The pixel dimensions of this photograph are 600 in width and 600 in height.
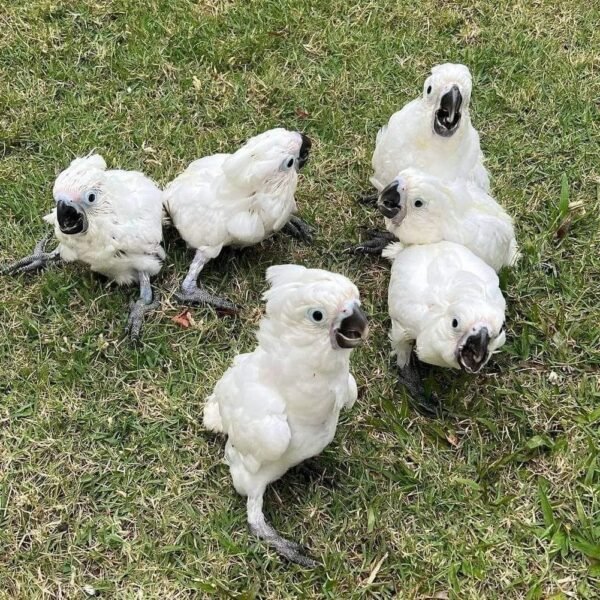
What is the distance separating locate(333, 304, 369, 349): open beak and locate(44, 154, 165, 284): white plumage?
1.52 metres

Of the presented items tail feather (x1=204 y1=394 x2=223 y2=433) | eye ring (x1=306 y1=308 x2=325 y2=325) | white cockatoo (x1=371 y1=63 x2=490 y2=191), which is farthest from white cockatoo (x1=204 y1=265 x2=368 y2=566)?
white cockatoo (x1=371 y1=63 x2=490 y2=191)

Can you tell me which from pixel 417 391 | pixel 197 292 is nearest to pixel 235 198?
pixel 197 292

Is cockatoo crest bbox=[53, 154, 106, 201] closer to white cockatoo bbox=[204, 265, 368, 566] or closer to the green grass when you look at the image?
the green grass

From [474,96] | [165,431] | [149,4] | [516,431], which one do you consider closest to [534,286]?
[516,431]

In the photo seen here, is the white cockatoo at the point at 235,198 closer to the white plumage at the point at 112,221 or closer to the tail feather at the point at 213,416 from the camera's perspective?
the white plumage at the point at 112,221

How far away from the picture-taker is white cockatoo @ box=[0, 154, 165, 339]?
142 inches

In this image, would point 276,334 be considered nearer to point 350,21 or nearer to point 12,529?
point 12,529

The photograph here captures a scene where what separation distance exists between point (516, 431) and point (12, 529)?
93.6 inches

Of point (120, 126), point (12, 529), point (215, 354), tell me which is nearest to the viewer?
point (12, 529)

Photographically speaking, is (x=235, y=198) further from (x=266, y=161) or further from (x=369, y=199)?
(x=369, y=199)

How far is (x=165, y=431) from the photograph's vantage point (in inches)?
138

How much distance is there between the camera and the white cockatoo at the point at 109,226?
3617 mm

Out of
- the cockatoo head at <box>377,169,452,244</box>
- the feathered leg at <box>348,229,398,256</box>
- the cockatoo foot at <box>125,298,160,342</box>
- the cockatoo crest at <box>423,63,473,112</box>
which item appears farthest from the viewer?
the feathered leg at <box>348,229,398,256</box>

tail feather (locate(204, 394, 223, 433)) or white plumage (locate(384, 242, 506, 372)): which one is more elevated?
white plumage (locate(384, 242, 506, 372))
